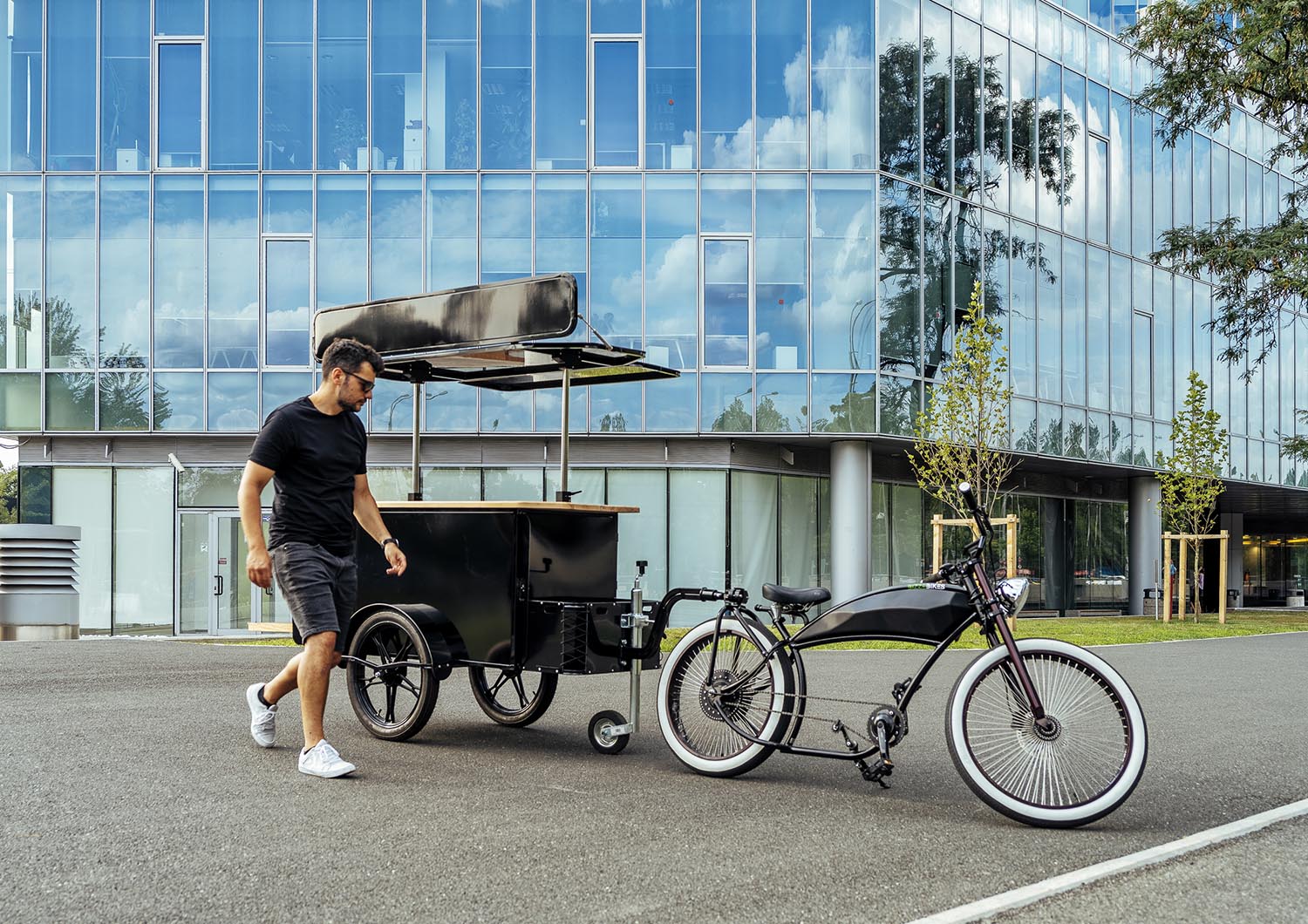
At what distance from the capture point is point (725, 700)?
21.5 ft

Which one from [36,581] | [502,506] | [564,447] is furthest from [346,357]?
[36,581]

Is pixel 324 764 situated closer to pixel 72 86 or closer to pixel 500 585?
pixel 500 585

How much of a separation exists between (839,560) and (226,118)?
14157 mm

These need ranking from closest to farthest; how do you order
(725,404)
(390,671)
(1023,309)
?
(390,671) → (725,404) → (1023,309)

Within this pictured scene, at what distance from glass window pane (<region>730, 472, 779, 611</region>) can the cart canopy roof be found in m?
15.8

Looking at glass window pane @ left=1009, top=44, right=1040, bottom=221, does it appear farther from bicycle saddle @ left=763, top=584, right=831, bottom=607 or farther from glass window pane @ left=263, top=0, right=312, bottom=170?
bicycle saddle @ left=763, top=584, right=831, bottom=607

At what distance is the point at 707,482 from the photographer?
24.8m

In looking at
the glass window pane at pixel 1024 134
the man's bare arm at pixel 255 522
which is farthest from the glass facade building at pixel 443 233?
the man's bare arm at pixel 255 522

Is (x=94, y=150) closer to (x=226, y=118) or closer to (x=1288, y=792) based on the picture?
(x=226, y=118)

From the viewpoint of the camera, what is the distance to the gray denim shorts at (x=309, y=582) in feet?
21.5

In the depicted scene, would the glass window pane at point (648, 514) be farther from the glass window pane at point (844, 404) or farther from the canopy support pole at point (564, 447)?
the canopy support pole at point (564, 447)

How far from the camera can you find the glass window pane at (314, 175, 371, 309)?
2428cm

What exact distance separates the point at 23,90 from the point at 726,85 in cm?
1293

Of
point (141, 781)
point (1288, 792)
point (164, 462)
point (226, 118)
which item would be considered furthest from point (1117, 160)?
point (141, 781)
